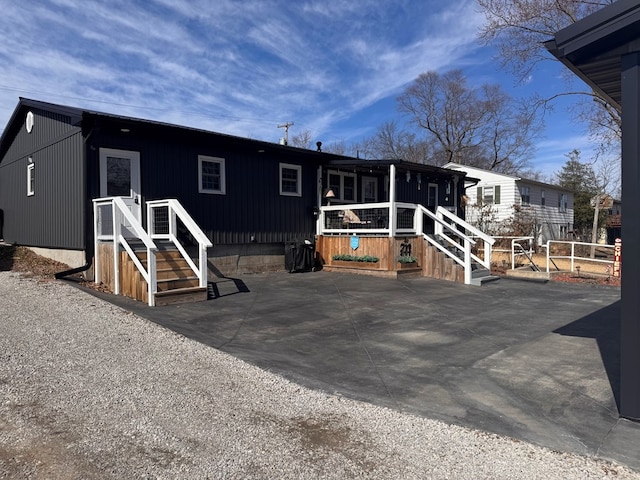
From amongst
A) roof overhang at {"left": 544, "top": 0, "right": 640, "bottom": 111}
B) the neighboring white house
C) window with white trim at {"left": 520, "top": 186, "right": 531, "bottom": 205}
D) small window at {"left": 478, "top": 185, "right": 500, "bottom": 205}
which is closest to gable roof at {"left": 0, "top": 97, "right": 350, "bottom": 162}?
roof overhang at {"left": 544, "top": 0, "right": 640, "bottom": 111}

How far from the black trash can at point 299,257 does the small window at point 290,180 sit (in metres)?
1.66

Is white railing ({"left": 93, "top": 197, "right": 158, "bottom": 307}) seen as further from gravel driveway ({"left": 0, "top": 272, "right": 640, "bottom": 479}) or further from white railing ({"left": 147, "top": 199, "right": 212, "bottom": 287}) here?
gravel driveway ({"left": 0, "top": 272, "right": 640, "bottom": 479})

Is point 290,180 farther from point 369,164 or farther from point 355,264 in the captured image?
point 355,264

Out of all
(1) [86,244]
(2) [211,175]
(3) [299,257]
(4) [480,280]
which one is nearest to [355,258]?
(3) [299,257]

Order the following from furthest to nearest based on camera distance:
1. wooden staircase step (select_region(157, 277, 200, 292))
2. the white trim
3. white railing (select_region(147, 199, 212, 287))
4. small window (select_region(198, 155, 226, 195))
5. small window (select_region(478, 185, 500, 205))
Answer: small window (select_region(478, 185, 500, 205)), the white trim, small window (select_region(198, 155, 226, 195)), white railing (select_region(147, 199, 212, 287)), wooden staircase step (select_region(157, 277, 200, 292))

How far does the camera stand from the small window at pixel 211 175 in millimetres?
11570

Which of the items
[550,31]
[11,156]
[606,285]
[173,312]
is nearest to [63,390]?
[173,312]

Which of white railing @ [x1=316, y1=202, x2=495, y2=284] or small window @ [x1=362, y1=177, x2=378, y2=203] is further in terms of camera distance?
small window @ [x1=362, y1=177, x2=378, y2=203]

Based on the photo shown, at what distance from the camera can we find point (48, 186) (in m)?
11.7

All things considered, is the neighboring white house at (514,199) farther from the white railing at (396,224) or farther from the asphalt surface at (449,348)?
the asphalt surface at (449,348)

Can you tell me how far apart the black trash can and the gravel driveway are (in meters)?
7.86

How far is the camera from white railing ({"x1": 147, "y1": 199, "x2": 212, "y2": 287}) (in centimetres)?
837

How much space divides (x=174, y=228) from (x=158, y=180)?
178cm

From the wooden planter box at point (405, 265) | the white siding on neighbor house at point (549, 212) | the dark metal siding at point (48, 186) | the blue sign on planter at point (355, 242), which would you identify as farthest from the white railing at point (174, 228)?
the white siding on neighbor house at point (549, 212)
